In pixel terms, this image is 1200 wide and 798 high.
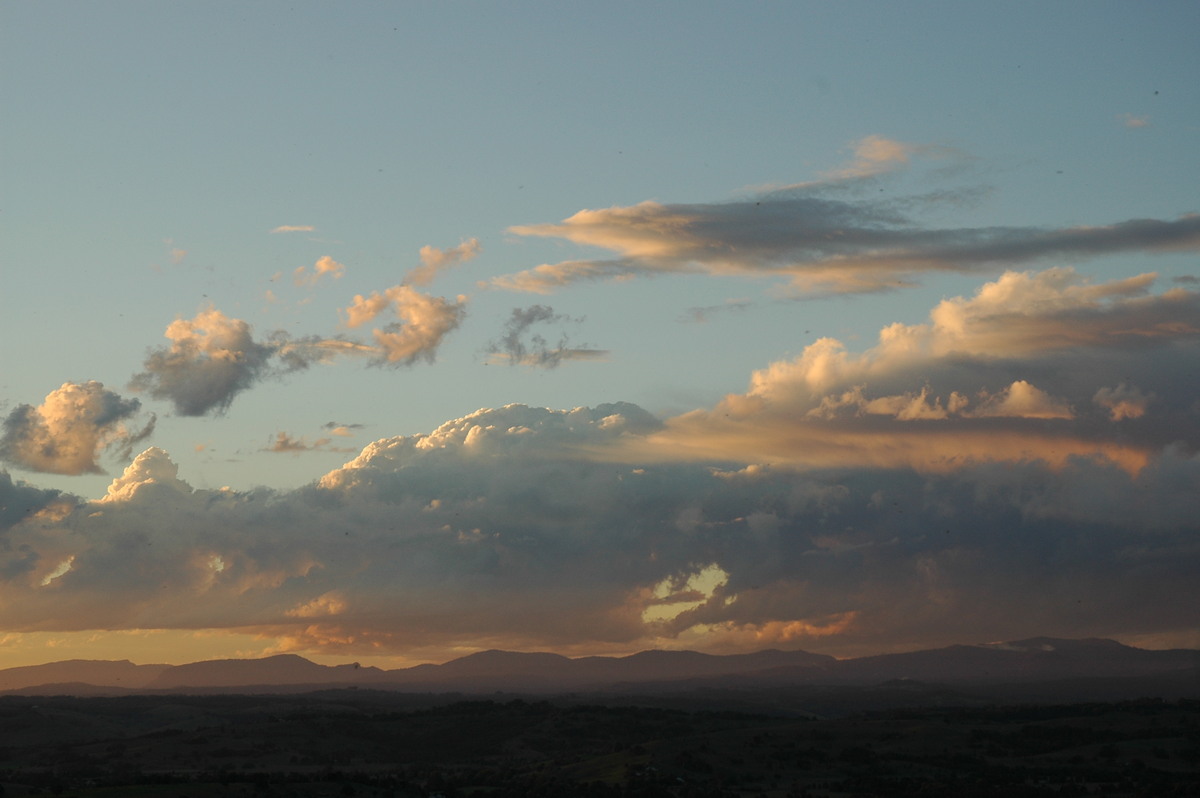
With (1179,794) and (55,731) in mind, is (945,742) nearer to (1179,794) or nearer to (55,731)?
(1179,794)

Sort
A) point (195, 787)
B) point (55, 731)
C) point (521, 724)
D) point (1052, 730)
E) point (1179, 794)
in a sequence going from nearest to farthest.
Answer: point (195, 787) < point (1179, 794) < point (1052, 730) < point (521, 724) < point (55, 731)

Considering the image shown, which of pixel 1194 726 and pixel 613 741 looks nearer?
pixel 1194 726

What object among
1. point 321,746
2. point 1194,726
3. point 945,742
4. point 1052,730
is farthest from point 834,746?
point 321,746

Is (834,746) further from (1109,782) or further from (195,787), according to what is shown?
(195,787)

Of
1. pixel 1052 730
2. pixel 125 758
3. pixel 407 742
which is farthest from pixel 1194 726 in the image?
pixel 125 758

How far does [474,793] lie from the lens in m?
108

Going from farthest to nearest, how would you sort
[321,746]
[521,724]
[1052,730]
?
[521,724]
[321,746]
[1052,730]

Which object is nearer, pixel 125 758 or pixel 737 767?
pixel 737 767

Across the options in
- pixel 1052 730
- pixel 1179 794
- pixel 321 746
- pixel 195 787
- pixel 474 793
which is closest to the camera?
pixel 195 787

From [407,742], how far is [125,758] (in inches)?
1408

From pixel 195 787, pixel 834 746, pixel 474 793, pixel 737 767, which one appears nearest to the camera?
pixel 195 787

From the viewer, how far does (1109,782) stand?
113 meters

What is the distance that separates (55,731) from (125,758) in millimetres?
46386

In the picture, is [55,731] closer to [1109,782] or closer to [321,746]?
[321,746]
